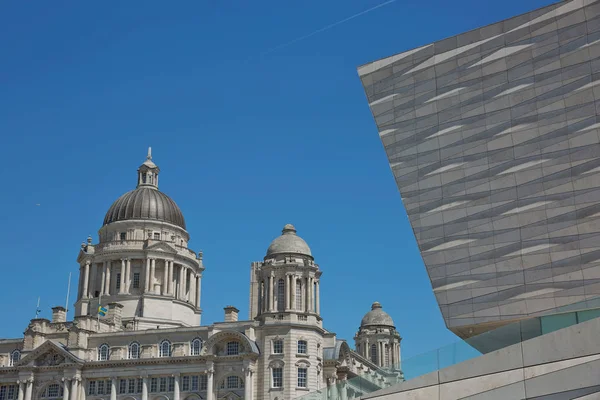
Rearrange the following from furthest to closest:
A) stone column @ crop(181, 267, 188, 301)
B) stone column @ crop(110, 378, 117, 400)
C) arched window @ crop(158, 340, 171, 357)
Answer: stone column @ crop(181, 267, 188, 301), arched window @ crop(158, 340, 171, 357), stone column @ crop(110, 378, 117, 400)

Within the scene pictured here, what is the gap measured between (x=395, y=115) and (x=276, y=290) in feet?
130

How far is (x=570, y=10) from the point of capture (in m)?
48.5

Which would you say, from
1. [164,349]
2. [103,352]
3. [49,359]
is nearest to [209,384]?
[164,349]

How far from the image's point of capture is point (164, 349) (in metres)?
91.8

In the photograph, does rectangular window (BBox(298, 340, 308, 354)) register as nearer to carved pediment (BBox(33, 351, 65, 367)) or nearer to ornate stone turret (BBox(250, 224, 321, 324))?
ornate stone turret (BBox(250, 224, 321, 324))

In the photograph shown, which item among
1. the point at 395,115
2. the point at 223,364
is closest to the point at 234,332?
the point at 223,364

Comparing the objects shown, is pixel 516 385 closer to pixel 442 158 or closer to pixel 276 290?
pixel 442 158

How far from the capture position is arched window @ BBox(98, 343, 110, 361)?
93.8 metres

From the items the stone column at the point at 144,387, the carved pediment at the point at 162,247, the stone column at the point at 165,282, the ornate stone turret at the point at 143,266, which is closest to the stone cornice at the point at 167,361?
the stone column at the point at 144,387

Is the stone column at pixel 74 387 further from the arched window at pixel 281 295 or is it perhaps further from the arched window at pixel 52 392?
the arched window at pixel 281 295

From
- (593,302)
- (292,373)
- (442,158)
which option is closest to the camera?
(593,302)

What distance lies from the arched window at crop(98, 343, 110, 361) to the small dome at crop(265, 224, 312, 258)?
68.3ft

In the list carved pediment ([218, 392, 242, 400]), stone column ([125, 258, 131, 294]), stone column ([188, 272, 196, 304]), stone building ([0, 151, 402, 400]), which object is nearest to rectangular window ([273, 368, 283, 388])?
stone building ([0, 151, 402, 400])

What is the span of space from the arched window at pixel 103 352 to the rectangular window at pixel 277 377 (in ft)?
65.6
